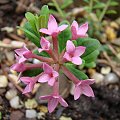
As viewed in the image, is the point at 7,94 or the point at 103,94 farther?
the point at 103,94

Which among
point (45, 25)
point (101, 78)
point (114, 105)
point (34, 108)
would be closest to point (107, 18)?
point (101, 78)

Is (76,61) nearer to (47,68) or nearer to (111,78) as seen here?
(47,68)

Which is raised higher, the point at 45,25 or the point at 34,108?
the point at 45,25

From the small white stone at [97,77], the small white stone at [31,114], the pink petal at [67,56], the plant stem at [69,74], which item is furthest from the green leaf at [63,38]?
the small white stone at [97,77]

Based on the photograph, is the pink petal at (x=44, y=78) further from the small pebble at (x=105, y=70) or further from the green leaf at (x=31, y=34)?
the small pebble at (x=105, y=70)

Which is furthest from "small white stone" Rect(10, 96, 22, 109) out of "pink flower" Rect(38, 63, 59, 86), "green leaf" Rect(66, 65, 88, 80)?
"pink flower" Rect(38, 63, 59, 86)

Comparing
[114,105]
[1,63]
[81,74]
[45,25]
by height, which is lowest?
[114,105]

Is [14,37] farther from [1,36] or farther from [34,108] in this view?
[34,108]
